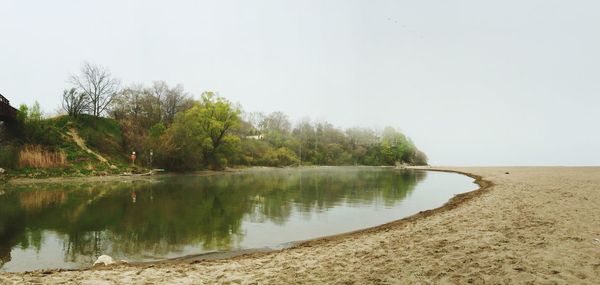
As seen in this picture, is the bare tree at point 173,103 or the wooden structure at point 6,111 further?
the bare tree at point 173,103

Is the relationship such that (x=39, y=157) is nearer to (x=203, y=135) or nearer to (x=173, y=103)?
(x=203, y=135)

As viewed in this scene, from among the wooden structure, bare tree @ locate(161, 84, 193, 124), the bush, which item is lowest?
the bush

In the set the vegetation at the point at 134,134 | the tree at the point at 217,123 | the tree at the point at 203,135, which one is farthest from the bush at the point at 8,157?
the tree at the point at 217,123

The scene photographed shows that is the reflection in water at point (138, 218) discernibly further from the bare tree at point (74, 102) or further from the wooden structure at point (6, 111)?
the bare tree at point (74, 102)

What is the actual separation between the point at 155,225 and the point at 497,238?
1287cm

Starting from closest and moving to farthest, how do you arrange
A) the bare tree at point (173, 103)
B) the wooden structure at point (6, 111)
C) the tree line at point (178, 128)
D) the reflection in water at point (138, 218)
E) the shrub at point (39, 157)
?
1. the reflection in water at point (138, 218)
2. the wooden structure at point (6, 111)
3. the shrub at point (39, 157)
4. the tree line at point (178, 128)
5. the bare tree at point (173, 103)

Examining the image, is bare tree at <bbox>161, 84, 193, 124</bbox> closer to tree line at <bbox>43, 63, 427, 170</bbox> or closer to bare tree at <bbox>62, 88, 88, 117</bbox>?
tree line at <bbox>43, 63, 427, 170</bbox>

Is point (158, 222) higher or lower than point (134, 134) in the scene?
lower

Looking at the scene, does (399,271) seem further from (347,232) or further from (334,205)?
(334,205)

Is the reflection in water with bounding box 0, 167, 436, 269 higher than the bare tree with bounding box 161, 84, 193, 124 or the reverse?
the reverse

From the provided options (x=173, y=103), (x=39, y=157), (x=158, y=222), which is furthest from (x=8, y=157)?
(x=173, y=103)

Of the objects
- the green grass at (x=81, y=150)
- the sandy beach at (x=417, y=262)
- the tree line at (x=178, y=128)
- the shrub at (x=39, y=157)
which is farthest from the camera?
the tree line at (x=178, y=128)

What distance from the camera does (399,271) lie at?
7.66 metres

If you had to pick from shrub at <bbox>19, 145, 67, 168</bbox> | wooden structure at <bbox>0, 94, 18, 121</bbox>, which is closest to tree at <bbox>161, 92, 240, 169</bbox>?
shrub at <bbox>19, 145, 67, 168</bbox>
